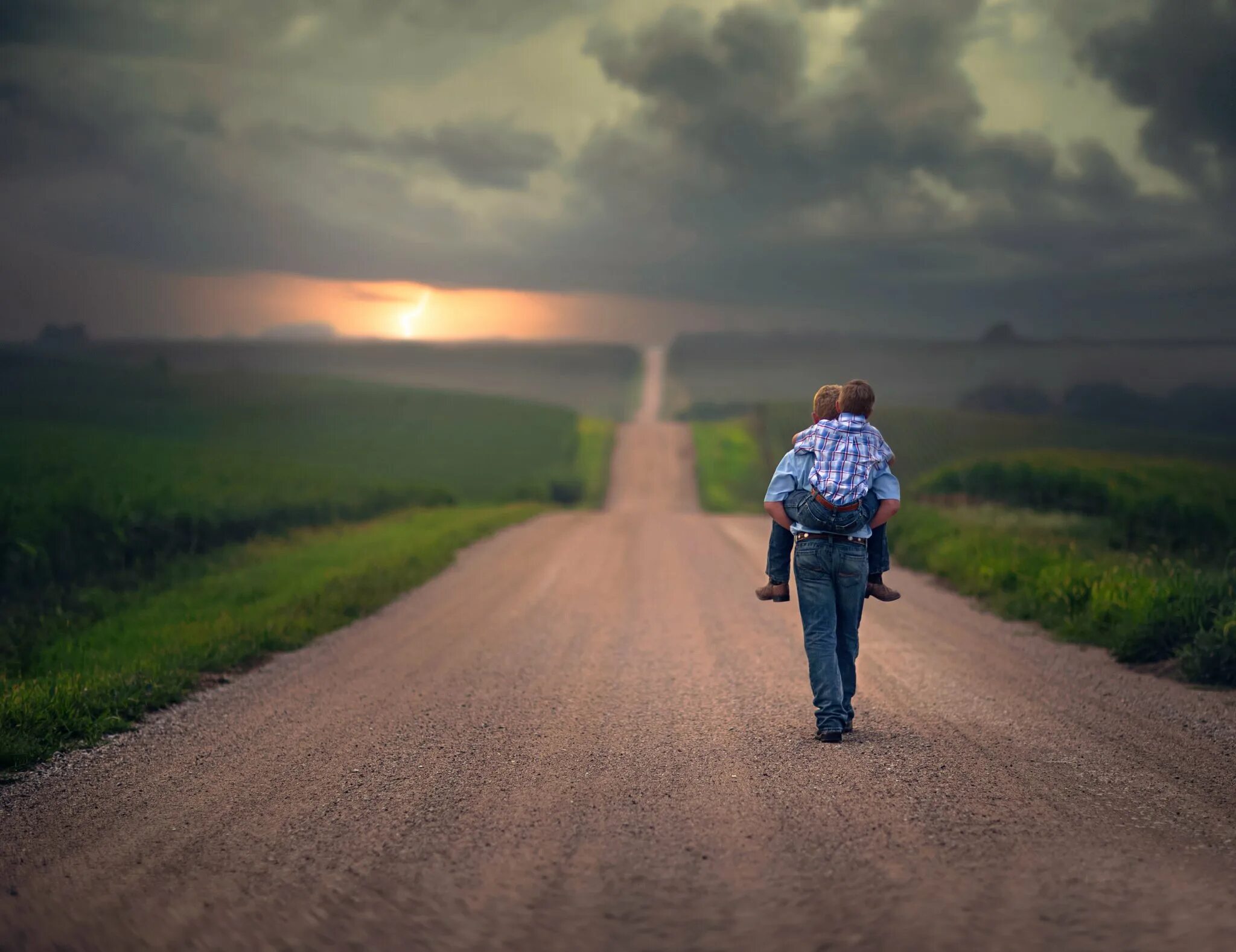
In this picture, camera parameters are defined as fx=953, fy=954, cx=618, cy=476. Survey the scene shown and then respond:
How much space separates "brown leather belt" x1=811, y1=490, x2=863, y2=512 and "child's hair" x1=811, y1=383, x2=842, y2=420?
22.5 inches

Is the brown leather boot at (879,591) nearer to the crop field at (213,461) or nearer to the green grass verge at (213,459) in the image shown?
the crop field at (213,461)

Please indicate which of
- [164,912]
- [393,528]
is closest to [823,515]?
[164,912]

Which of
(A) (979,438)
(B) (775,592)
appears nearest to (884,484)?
(B) (775,592)

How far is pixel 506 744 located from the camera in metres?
6.00

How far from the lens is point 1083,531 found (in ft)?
64.5

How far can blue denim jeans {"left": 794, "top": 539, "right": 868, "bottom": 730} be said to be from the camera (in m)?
5.96

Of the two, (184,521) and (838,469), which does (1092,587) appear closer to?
(838,469)

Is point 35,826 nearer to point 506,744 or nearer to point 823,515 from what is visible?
point 506,744

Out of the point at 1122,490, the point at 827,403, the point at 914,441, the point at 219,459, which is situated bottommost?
the point at 1122,490

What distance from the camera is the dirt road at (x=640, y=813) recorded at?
340 cm

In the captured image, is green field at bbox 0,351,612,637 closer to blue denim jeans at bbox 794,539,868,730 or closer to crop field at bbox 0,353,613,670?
crop field at bbox 0,353,613,670

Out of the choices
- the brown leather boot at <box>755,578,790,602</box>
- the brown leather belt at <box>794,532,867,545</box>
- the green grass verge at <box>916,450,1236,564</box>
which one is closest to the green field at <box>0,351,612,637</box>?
the brown leather boot at <box>755,578,790,602</box>

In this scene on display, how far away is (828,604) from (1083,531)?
1590cm

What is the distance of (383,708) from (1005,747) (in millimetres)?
4319
